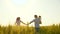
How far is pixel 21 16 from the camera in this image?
5066mm

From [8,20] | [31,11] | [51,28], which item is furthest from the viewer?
[31,11]

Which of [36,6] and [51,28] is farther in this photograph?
[36,6]

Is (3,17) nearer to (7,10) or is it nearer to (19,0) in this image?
(7,10)

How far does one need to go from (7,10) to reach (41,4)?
41.8 inches

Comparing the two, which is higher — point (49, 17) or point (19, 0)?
point (19, 0)

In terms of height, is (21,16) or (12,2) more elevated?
(12,2)

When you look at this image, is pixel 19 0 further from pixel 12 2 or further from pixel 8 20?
pixel 8 20

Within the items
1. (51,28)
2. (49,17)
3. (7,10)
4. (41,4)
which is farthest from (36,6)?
(51,28)

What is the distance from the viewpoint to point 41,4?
5.22 m

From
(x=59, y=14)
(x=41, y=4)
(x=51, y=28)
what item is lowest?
(x=51, y=28)

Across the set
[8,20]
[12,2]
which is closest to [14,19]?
[8,20]

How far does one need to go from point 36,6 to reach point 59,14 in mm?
741

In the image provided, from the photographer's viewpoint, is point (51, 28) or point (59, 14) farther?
point (59, 14)

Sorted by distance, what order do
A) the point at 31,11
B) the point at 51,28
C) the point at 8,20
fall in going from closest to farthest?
the point at 51,28 → the point at 8,20 → the point at 31,11
